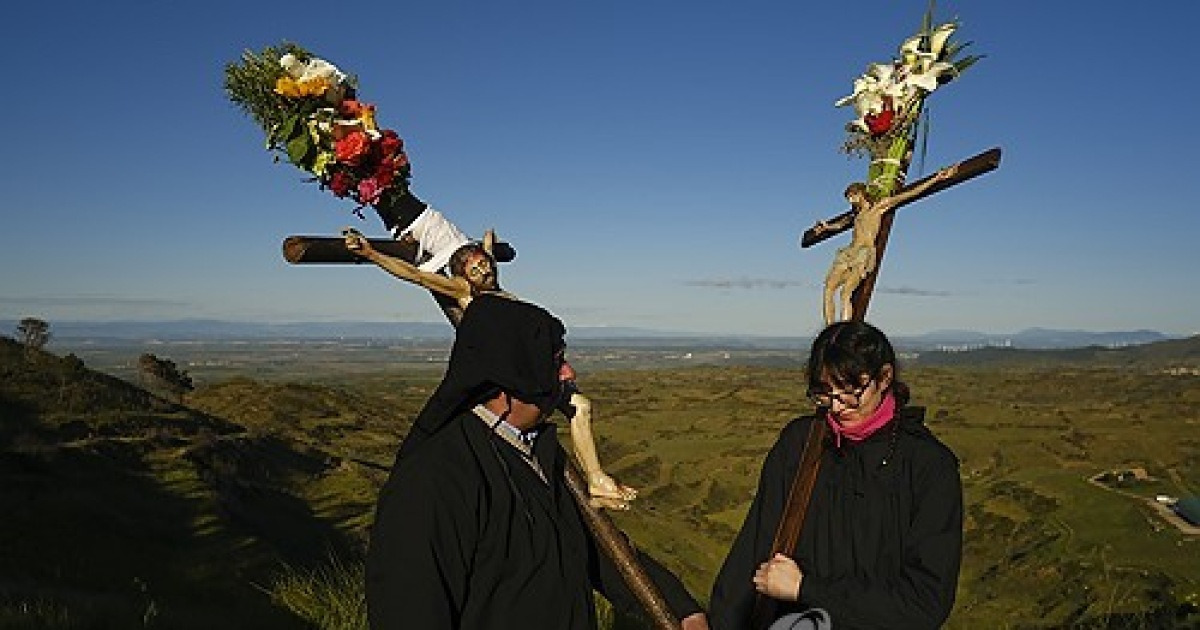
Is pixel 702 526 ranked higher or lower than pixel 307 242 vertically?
lower

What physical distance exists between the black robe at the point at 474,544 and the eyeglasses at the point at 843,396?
1079 millimetres

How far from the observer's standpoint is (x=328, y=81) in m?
4.76

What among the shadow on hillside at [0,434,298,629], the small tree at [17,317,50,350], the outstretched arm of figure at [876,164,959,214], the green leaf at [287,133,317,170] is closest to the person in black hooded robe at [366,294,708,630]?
the green leaf at [287,133,317,170]

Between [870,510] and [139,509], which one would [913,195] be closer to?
[870,510]

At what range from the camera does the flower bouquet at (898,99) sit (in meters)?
4.98

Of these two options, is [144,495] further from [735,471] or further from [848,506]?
[735,471]

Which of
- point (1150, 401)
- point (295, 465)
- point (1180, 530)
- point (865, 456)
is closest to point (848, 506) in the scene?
point (865, 456)

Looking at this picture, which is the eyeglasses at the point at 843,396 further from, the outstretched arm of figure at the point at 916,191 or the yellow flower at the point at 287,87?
the yellow flower at the point at 287,87

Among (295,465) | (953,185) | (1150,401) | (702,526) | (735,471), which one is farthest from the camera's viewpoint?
(1150,401)

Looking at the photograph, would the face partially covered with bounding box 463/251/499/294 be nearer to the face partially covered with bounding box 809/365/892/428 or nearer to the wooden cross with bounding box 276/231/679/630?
the wooden cross with bounding box 276/231/679/630

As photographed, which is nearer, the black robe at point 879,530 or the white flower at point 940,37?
the black robe at point 879,530

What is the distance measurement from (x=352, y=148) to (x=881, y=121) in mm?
2522

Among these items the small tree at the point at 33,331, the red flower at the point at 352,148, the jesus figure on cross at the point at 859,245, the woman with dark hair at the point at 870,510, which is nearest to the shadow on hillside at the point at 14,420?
the small tree at the point at 33,331

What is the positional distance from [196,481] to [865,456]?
20531 millimetres
